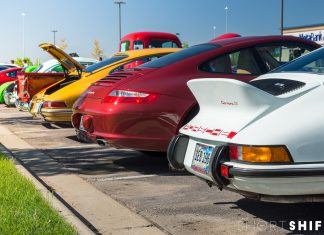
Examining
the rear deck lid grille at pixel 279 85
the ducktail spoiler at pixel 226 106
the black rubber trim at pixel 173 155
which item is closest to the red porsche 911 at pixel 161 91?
the black rubber trim at pixel 173 155

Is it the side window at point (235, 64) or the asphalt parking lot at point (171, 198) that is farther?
the side window at point (235, 64)

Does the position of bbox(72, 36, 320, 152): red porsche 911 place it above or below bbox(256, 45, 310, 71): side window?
below

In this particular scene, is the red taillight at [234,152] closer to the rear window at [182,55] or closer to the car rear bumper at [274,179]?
the car rear bumper at [274,179]

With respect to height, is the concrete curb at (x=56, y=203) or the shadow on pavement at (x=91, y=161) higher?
the concrete curb at (x=56, y=203)

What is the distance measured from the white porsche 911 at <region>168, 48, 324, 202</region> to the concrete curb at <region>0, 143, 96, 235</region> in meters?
1.04

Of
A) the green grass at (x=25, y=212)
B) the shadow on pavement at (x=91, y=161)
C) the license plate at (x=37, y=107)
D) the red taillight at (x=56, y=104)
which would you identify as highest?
the red taillight at (x=56, y=104)

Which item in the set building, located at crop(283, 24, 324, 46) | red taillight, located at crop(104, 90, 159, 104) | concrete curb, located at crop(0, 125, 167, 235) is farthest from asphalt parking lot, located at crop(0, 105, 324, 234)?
building, located at crop(283, 24, 324, 46)

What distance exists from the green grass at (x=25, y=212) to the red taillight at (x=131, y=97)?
137 centimetres

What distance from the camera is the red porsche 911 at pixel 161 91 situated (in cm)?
621

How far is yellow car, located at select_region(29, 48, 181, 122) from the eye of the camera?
9.34 m

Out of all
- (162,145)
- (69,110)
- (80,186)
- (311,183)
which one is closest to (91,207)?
(80,186)

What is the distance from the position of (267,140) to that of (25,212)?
7.12 feet

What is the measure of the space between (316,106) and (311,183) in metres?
0.55

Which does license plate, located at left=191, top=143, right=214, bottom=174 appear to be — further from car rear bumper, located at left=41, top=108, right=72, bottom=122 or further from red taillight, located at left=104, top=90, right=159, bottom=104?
car rear bumper, located at left=41, top=108, right=72, bottom=122
